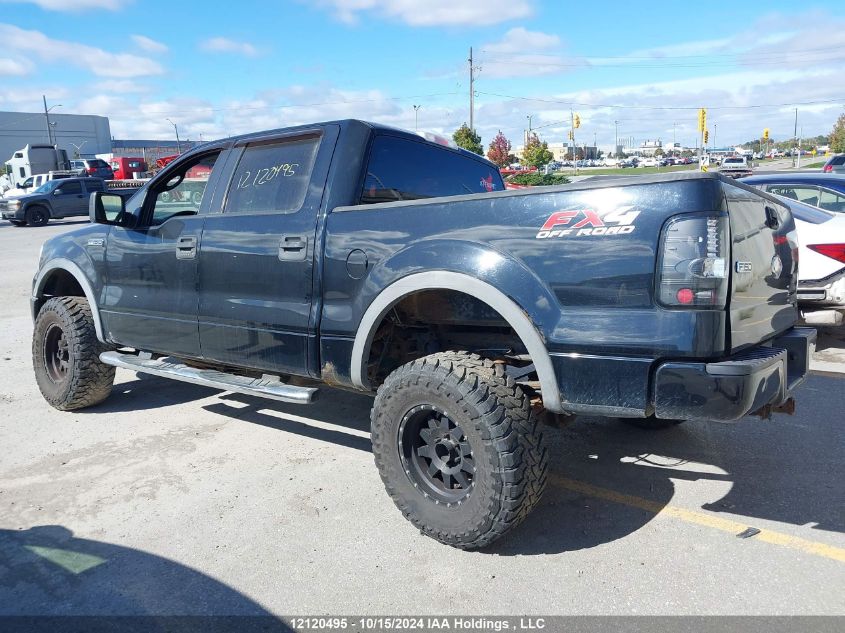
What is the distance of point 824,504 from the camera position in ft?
11.8

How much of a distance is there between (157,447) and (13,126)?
96.0 m

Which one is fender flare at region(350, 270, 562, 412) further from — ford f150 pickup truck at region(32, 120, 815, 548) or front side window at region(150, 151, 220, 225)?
front side window at region(150, 151, 220, 225)

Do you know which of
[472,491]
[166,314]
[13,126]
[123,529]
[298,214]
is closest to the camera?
[472,491]

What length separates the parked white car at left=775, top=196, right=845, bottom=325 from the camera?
6.16m

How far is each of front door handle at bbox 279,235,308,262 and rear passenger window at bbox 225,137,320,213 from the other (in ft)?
0.65

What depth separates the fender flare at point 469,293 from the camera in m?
2.96

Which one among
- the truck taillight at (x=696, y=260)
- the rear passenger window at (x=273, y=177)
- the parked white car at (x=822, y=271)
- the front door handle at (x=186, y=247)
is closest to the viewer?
the truck taillight at (x=696, y=260)

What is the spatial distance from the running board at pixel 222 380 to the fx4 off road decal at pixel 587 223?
5.53 feet

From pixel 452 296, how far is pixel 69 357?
135 inches

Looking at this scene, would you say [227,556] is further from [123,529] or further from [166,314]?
[166,314]

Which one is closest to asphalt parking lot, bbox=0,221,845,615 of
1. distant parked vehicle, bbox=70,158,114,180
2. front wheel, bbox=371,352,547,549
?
front wheel, bbox=371,352,547,549

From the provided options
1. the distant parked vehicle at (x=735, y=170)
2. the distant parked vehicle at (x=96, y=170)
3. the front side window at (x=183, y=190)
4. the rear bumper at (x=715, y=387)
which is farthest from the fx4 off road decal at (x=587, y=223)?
the distant parked vehicle at (x=96, y=170)

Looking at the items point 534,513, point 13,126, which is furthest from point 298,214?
point 13,126

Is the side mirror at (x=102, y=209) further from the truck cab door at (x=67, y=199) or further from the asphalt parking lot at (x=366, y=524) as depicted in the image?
the truck cab door at (x=67, y=199)
